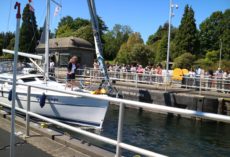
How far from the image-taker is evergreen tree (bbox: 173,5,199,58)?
86.6 metres

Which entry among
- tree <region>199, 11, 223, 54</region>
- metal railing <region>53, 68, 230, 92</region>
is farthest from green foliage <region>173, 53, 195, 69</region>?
metal railing <region>53, 68, 230, 92</region>

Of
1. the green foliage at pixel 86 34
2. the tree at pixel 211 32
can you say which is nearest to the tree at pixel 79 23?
the green foliage at pixel 86 34

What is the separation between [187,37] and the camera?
86625 millimetres

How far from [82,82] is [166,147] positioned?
18.9ft

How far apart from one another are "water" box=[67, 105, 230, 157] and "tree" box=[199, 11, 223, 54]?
3220 inches

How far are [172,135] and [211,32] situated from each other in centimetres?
9221

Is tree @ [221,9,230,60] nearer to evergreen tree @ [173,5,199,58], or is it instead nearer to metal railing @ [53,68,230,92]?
evergreen tree @ [173,5,199,58]

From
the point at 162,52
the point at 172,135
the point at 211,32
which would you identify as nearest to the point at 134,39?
the point at 162,52

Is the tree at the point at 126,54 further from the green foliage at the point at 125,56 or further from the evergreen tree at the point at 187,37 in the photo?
the evergreen tree at the point at 187,37

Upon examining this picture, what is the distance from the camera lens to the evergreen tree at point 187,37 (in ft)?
284

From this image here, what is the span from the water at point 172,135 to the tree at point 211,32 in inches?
3220

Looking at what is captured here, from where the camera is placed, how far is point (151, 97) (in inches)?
953

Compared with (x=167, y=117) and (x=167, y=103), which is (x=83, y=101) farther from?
(x=167, y=103)

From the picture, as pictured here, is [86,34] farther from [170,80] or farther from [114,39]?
[170,80]
